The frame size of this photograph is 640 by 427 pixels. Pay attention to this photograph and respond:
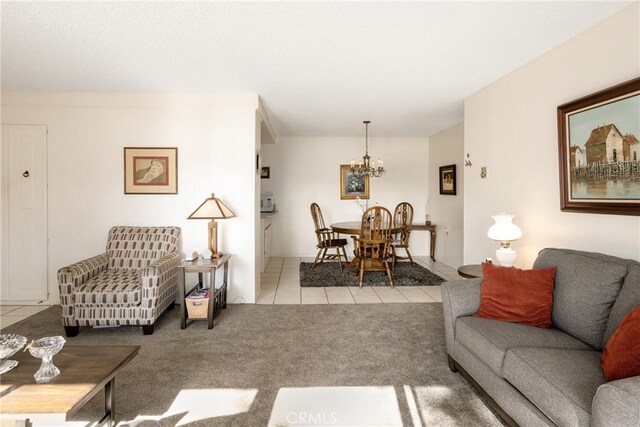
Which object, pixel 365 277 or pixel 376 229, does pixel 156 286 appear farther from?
pixel 365 277

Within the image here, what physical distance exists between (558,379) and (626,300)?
641mm

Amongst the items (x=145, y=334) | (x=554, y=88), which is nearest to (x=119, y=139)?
(x=145, y=334)

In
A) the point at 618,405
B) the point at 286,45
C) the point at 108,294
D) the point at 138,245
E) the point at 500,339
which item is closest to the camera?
the point at 618,405

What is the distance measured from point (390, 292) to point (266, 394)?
2.52 m

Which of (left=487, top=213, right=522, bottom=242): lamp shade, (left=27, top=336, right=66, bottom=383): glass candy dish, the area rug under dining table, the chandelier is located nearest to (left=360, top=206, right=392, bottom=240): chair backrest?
the area rug under dining table

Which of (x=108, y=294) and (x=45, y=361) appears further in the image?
(x=108, y=294)

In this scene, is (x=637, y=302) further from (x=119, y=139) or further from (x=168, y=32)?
(x=119, y=139)

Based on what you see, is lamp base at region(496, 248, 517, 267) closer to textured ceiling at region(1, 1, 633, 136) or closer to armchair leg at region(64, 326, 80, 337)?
textured ceiling at region(1, 1, 633, 136)

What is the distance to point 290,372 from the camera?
7.42 feet

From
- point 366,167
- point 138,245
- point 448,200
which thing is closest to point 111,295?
point 138,245

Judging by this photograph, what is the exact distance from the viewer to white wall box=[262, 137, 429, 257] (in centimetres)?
661

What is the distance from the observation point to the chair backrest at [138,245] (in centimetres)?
347

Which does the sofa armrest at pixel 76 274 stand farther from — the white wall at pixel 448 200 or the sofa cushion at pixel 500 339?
the white wall at pixel 448 200

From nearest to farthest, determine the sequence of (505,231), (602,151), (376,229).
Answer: (602,151) → (505,231) → (376,229)
